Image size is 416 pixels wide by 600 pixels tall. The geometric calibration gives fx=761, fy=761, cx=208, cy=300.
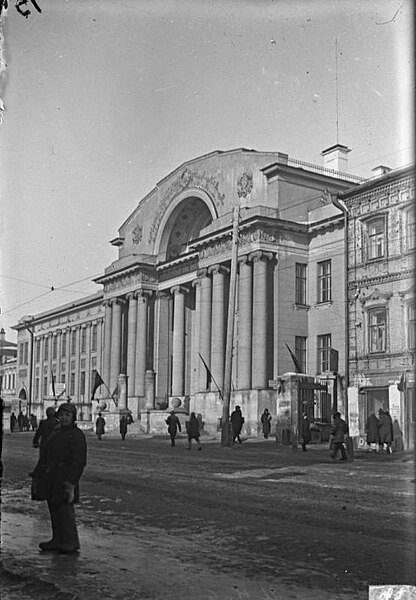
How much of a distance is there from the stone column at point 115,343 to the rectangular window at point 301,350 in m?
16.2

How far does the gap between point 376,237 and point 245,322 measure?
1074 centimetres

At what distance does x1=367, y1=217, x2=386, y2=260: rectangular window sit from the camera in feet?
94.5

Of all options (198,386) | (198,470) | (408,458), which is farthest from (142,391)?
(198,470)

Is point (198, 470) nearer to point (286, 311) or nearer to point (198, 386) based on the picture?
point (286, 311)

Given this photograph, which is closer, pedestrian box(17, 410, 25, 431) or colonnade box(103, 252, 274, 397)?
pedestrian box(17, 410, 25, 431)

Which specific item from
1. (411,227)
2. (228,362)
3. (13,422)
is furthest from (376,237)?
(13,422)

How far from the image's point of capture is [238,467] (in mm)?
17859

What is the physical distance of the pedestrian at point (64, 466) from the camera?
6.97 meters

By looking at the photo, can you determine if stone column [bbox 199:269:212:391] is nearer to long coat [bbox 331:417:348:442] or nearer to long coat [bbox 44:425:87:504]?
long coat [bbox 331:417:348:442]

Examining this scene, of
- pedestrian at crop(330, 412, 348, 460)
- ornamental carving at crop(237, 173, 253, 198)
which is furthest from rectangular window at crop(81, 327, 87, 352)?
pedestrian at crop(330, 412, 348, 460)

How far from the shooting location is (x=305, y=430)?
26.4 meters

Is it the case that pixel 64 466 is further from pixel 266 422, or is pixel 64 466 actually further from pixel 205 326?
pixel 205 326

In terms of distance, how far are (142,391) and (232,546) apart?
1619 inches

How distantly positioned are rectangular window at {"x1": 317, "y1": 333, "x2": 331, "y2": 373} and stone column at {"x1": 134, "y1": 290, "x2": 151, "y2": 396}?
14.7 metres
